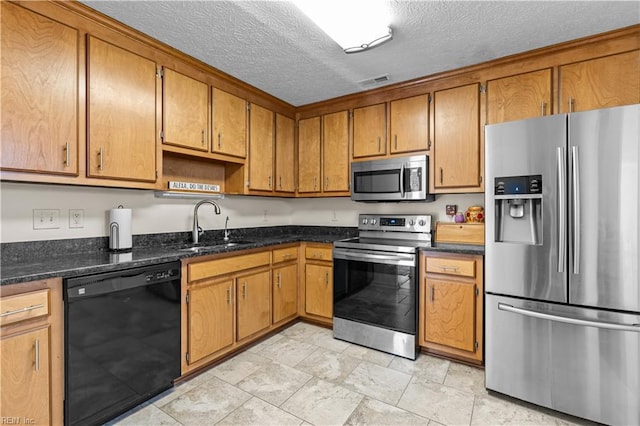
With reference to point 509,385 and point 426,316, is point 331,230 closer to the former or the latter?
point 426,316

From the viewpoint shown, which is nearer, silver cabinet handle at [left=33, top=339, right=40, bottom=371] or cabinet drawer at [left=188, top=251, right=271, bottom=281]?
silver cabinet handle at [left=33, top=339, right=40, bottom=371]

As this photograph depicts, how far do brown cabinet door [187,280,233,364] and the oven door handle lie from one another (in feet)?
3.41

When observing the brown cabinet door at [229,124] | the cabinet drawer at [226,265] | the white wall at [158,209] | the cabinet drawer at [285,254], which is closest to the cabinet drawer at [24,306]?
the white wall at [158,209]

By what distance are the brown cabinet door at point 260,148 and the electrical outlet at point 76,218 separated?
1.38m

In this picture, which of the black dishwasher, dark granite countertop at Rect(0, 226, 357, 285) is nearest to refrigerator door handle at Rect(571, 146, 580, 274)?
dark granite countertop at Rect(0, 226, 357, 285)

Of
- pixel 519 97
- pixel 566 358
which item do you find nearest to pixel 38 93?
pixel 519 97

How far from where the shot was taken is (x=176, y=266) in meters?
2.04

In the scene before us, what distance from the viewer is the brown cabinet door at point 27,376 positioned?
4.46 ft

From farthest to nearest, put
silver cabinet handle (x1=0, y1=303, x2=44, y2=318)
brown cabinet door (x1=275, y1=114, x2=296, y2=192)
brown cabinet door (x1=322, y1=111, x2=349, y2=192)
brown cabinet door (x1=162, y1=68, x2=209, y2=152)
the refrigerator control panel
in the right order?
brown cabinet door (x1=275, y1=114, x2=296, y2=192)
brown cabinet door (x1=322, y1=111, x2=349, y2=192)
brown cabinet door (x1=162, y1=68, x2=209, y2=152)
the refrigerator control panel
silver cabinet handle (x1=0, y1=303, x2=44, y2=318)

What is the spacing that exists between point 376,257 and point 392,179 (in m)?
0.79

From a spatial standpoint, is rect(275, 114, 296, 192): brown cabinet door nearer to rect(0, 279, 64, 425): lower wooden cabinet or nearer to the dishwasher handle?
the dishwasher handle

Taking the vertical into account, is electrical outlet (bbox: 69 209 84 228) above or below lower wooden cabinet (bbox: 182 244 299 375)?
above

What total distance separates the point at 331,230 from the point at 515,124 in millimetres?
2228

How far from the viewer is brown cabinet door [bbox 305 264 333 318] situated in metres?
3.07
